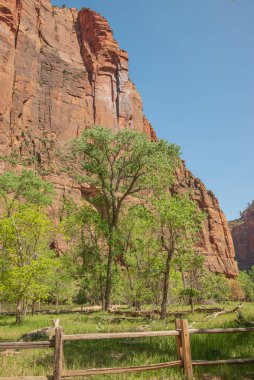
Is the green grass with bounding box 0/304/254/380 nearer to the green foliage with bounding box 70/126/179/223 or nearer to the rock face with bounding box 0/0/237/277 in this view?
the green foliage with bounding box 70/126/179/223

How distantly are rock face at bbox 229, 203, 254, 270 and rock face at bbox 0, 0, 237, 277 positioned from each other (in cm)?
6632

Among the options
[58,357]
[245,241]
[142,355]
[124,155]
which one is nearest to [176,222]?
[124,155]

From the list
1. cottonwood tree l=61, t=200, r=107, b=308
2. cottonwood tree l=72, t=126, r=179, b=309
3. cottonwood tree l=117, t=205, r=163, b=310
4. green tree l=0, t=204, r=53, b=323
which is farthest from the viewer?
cottonwood tree l=61, t=200, r=107, b=308

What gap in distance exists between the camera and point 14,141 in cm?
7919

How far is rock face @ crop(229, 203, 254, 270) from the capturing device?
184250 mm

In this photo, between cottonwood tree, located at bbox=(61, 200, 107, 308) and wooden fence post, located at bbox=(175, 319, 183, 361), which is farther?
cottonwood tree, located at bbox=(61, 200, 107, 308)

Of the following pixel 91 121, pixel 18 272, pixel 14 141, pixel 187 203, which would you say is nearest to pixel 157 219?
pixel 187 203

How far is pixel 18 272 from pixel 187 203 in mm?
11847

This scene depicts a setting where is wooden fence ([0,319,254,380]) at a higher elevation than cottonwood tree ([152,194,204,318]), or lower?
lower

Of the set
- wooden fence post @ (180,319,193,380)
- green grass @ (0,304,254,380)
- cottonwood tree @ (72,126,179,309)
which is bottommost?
green grass @ (0,304,254,380)

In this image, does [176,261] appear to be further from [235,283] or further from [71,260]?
[235,283]

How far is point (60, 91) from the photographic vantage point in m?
95.6

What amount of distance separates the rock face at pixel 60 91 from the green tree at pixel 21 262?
49306 millimetres

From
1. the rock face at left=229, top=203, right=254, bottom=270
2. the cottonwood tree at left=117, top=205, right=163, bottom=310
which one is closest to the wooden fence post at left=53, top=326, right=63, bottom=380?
the cottonwood tree at left=117, top=205, right=163, bottom=310
